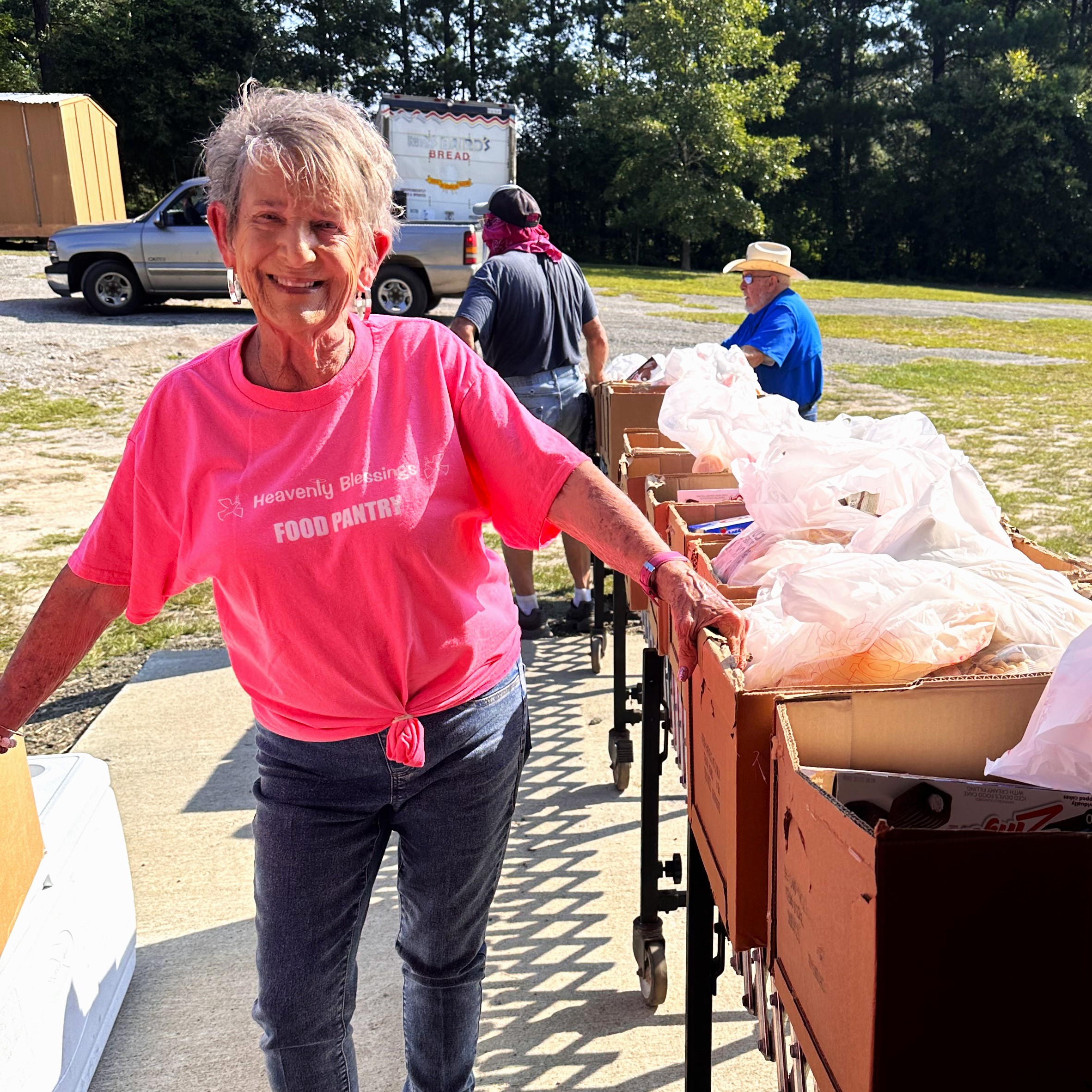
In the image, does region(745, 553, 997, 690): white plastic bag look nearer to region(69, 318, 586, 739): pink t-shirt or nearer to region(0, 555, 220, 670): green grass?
region(69, 318, 586, 739): pink t-shirt

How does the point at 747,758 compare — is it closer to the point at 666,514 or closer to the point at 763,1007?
the point at 763,1007

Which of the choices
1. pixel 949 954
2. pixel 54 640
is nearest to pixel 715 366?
pixel 54 640

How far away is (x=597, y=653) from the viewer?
4.68m

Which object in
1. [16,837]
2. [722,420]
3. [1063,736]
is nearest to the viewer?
[1063,736]

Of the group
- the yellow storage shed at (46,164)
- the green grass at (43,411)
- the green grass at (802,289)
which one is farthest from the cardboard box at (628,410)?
the yellow storage shed at (46,164)

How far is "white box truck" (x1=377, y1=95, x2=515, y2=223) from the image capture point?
54.2ft

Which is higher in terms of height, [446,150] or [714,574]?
[446,150]

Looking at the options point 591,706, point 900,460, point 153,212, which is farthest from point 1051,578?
point 153,212

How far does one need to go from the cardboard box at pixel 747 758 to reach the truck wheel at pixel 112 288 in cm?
1398

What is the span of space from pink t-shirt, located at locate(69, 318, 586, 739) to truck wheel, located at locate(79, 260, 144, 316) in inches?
528

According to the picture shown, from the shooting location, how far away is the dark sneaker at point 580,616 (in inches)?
205

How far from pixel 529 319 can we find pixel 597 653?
60.6 inches

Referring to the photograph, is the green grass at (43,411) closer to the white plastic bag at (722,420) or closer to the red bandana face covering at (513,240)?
the red bandana face covering at (513,240)

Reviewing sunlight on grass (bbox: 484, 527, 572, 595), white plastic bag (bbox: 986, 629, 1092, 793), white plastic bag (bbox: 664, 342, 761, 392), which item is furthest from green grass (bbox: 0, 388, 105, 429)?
white plastic bag (bbox: 986, 629, 1092, 793)
